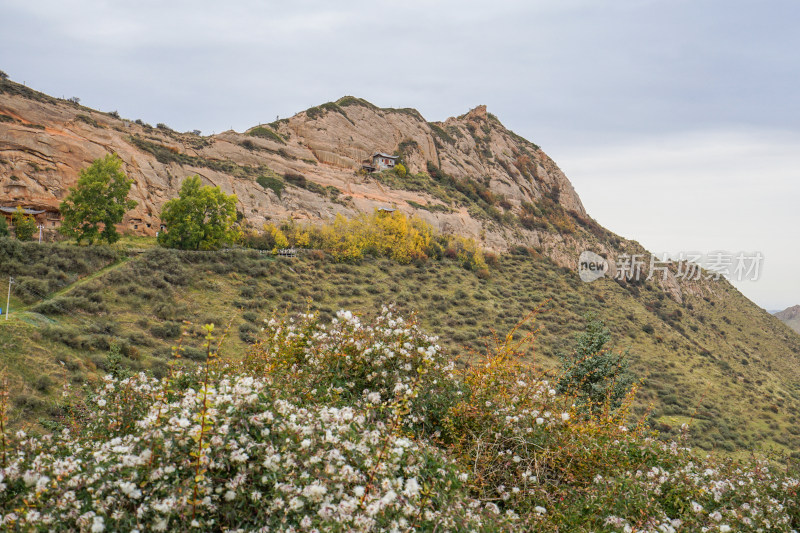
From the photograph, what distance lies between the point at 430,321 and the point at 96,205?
22670 millimetres

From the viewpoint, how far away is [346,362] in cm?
523

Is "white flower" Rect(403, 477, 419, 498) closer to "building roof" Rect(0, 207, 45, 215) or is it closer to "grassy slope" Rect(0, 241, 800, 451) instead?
"grassy slope" Rect(0, 241, 800, 451)

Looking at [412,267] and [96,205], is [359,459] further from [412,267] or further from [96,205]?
[412,267]

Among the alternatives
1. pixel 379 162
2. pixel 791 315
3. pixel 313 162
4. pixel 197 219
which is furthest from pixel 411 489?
pixel 791 315

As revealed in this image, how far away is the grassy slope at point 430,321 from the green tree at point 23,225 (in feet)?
27.6

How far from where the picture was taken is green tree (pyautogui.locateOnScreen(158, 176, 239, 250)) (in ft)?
100

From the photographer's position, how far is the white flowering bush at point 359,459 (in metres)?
2.58

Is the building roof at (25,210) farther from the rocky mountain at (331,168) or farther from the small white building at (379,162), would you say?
the small white building at (379,162)

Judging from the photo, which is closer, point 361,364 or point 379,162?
point 361,364

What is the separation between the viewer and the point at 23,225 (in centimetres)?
2770

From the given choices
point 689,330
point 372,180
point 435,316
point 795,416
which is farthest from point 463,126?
point 795,416

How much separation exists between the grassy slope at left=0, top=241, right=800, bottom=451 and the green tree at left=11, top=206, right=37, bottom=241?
8413 mm

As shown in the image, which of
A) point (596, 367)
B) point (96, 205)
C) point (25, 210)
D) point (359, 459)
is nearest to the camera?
point (359, 459)

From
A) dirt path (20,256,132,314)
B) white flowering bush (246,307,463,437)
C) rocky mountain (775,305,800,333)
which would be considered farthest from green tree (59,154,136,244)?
rocky mountain (775,305,800,333)
